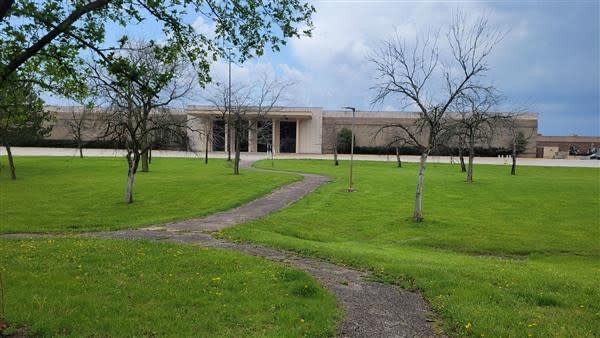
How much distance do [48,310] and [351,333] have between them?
3.64 metres

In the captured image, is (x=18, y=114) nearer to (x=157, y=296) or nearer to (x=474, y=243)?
(x=157, y=296)

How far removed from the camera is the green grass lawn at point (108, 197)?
17656 millimetres

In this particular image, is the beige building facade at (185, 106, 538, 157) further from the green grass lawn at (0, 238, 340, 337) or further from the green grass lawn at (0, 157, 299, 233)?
the green grass lawn at (0, 238, 340, 337)

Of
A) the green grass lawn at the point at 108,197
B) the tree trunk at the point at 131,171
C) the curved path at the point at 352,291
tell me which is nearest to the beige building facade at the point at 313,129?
the green grass lawn at the point at 108,197

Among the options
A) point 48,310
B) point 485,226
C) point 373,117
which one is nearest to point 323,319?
point 48,310

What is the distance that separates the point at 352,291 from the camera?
7.77 m

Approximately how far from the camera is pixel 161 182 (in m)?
31.2

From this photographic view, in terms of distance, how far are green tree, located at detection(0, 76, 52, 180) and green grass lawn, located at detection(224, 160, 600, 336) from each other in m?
6.21

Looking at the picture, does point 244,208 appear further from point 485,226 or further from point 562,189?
point 562,189

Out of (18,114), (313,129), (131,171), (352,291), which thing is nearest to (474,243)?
(352,291)

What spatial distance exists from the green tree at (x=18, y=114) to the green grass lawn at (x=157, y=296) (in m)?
2.89

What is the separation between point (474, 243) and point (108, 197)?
57.2ft

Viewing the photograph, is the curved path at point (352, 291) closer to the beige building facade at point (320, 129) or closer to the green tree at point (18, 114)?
the green tree at point (18, 114)

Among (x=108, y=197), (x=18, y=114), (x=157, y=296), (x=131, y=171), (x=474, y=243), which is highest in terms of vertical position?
(x=18, y=114)
